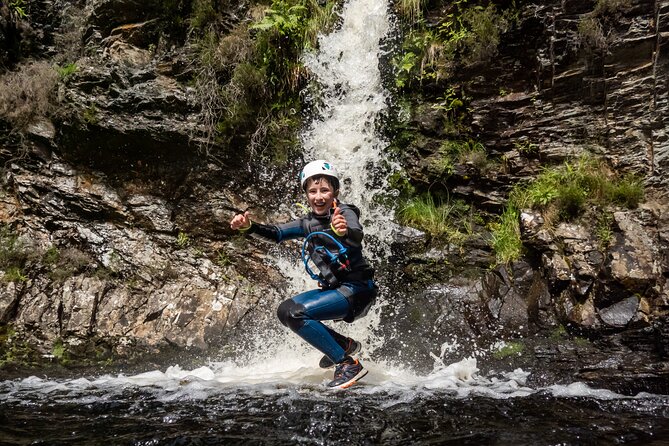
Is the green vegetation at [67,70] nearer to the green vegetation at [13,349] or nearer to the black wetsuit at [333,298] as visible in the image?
the green vegetation at [13,349]

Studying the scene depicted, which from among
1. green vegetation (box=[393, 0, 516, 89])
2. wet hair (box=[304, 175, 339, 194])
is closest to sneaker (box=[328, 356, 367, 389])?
wet hair (box=[304, 175, 339, 194])

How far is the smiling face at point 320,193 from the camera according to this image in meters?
4.94

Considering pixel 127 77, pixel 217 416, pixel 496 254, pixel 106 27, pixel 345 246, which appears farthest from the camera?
pixel 106 27

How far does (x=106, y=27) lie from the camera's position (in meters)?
8.18

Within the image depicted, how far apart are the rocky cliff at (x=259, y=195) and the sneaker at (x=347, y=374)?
4.60 feet

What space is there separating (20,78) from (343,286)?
6.93 metres

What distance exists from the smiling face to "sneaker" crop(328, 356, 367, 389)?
1.55 meters

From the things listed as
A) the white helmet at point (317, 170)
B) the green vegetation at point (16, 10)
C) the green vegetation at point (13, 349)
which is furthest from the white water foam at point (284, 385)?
the green vegetation at point (16, 10)

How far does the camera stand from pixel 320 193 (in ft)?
16.2

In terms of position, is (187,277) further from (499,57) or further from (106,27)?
(499,57)

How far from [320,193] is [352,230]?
685 mm

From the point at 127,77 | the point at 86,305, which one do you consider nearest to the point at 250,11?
the point at 127,77

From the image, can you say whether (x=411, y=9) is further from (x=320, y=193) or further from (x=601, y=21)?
(x=320, y=193)

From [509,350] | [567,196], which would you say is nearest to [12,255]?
[509,350]
